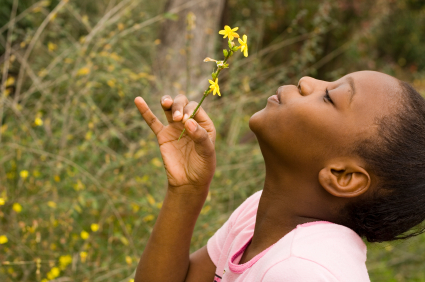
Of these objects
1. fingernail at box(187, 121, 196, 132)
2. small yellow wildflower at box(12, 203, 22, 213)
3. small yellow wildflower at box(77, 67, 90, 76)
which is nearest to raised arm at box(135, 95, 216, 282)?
fingernail at box(187, 121, 196, 132)

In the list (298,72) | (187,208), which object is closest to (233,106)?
(298,72)

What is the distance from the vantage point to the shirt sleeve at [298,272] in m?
0.88

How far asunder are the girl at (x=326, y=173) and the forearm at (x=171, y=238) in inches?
0.9

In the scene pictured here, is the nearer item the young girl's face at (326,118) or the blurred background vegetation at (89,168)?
the young girl's face at (326,118)

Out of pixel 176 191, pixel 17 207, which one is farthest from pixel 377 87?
pixel 17 207

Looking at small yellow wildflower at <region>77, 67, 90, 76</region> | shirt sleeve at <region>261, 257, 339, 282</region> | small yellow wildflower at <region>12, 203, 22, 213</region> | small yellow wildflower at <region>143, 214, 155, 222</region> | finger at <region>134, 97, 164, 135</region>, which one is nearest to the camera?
shirt sleeve at <region>261, 257, 339, 282</region>

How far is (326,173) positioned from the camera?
42.7 inches

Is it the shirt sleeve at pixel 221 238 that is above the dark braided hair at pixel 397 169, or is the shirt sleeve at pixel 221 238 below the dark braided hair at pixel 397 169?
below

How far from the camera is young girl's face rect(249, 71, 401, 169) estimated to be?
106 centimetres

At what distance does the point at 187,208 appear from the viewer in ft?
4.25

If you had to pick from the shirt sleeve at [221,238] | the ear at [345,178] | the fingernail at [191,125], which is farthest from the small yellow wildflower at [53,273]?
the ear at [345,178]

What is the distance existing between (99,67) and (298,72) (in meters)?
1.59

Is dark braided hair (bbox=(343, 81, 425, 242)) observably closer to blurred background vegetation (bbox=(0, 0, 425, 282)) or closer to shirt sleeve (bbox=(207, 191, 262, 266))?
blurred background vegetation (bbox=(0, 0, 425, 282))

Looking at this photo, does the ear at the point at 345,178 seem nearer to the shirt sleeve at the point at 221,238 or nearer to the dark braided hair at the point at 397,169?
the dark braided hair at the point at 397,169
